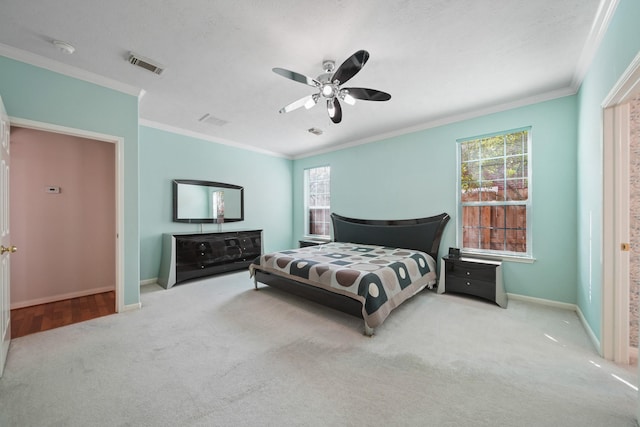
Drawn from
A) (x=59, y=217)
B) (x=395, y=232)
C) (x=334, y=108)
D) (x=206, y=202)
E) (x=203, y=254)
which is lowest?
(x=203, y=254)

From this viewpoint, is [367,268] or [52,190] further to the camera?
[52,190]

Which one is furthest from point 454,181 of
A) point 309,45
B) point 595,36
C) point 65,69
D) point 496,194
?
point 65,69

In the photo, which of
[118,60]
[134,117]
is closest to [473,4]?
[118,60]

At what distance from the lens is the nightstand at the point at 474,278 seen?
313 centimetres

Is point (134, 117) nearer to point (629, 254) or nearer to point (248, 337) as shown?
point (248, 337)

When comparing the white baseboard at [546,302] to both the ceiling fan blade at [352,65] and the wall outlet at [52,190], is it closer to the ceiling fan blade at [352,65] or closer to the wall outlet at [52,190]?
the ceiling fan blade at [352,65]

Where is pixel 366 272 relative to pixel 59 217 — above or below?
below

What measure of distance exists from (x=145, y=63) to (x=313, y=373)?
331cm

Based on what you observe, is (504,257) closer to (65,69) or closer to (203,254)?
(203,254)

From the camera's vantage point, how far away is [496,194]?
3.61m

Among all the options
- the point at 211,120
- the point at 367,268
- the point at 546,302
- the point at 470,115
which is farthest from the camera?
the point at 211,120

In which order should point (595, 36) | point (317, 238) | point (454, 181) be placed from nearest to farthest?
point (595, 36), point (454, 181), point (317, 238)

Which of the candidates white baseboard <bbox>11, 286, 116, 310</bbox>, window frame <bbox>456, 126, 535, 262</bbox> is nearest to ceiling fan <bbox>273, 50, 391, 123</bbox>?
window frame <bbox>456, 126, 535, 262</bbox>

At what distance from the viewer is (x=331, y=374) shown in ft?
5.95
